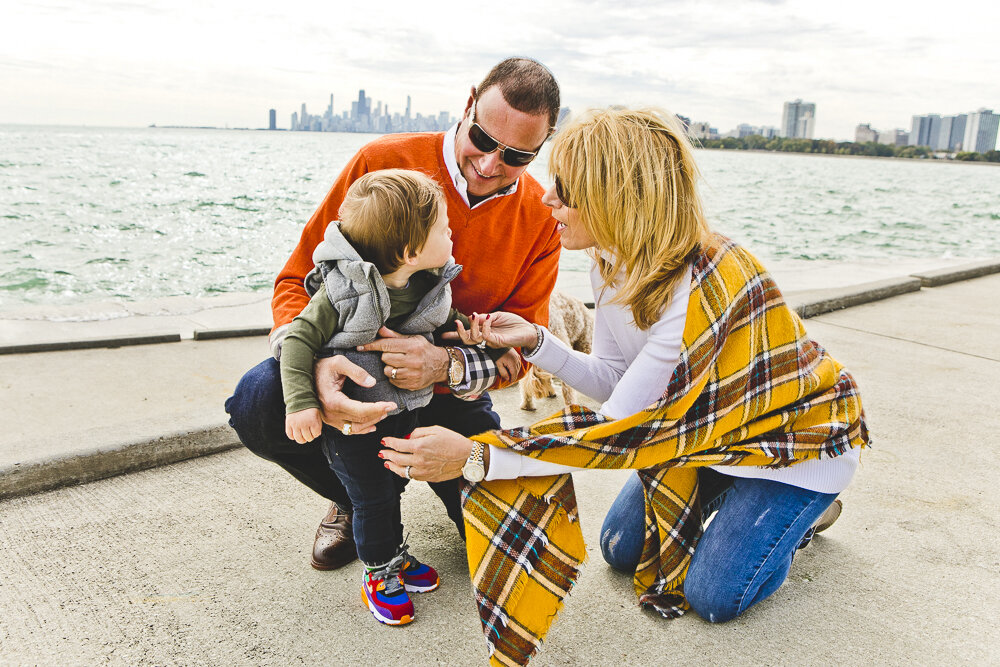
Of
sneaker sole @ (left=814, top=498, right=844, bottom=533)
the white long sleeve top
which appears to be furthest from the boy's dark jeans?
sneaker sole @ (left=814, top=498, right=844, bottom=533)

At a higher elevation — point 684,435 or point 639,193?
point 639,193

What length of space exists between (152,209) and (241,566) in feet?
73.7

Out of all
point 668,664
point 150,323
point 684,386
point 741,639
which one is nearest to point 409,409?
point 684,386

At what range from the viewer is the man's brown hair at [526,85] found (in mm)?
2545

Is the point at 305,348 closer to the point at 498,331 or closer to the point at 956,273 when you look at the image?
the point at 498,331

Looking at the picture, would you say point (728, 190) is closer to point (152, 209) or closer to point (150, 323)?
point (152, 209)

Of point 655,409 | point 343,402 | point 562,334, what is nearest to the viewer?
point 655,409

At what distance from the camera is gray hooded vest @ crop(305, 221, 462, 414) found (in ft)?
7.00

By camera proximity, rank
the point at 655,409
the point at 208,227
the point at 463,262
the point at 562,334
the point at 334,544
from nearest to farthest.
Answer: the point at 655,409
the point at 334,544
the point at 463,262
the point at 562,334
the point at 208,227

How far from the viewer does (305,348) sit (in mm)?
2119

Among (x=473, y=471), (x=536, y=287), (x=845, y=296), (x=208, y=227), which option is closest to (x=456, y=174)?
(x=536, y=287)

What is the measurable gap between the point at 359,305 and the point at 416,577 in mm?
896

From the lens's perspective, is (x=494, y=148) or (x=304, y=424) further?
(x=494, y=148)

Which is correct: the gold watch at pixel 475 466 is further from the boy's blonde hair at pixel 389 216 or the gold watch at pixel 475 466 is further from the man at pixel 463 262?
the boy's blonde hair at pixel 389 216
